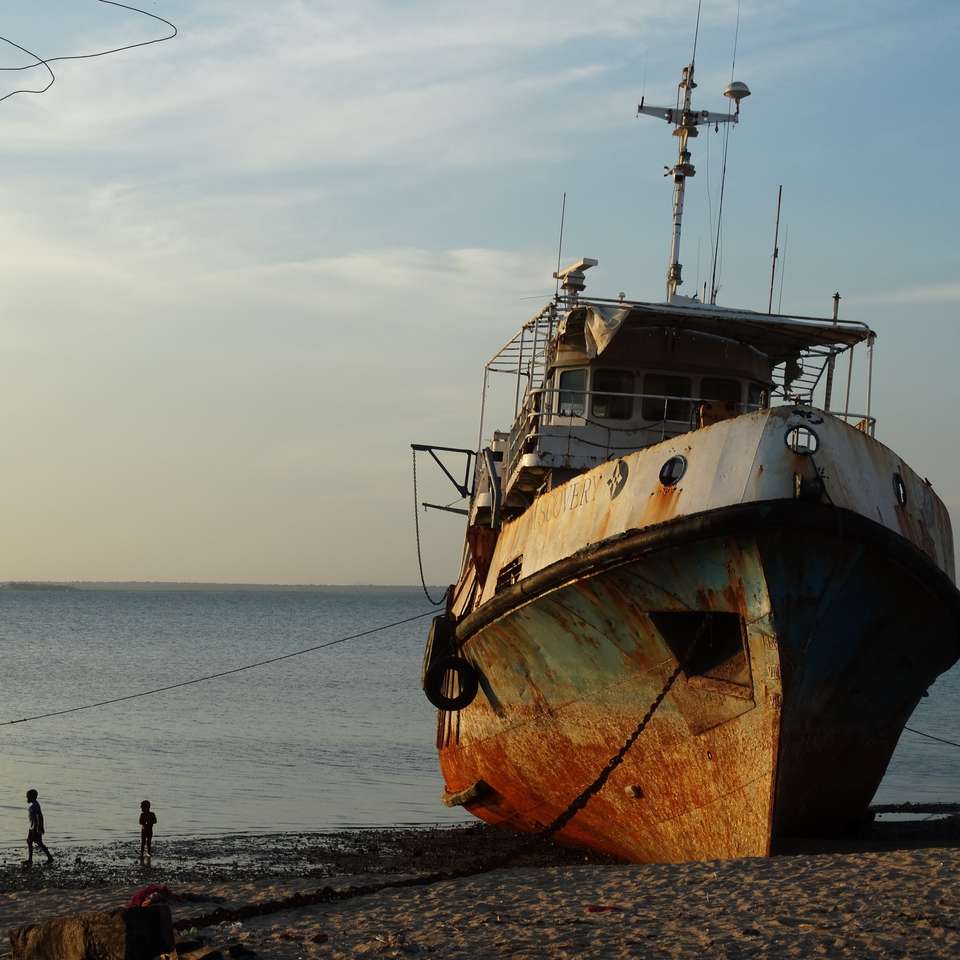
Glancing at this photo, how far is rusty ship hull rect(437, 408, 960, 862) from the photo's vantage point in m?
12.1

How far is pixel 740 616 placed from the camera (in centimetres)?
1234

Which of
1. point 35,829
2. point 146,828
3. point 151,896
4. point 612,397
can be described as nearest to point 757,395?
point 612,397

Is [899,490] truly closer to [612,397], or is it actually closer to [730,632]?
[730,632]

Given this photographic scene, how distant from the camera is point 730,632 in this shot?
12.7 metres

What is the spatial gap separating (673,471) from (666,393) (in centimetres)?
418

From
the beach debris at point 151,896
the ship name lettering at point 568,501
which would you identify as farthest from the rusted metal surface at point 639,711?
the beach debris at point 151,896

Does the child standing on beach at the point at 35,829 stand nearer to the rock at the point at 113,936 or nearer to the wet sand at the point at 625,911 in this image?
the wet sand at the point at 625,911

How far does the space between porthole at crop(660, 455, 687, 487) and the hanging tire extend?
163 inches

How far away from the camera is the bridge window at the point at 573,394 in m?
17.0

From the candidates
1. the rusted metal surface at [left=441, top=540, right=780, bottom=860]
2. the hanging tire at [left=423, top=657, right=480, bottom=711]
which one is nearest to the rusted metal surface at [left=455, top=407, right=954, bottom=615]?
the rusted metal surface at [left=441, top=540, right=780, bottom=860]

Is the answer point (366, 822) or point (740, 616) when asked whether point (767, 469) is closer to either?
point (740, 616)

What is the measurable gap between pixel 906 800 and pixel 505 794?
11909 millimetres

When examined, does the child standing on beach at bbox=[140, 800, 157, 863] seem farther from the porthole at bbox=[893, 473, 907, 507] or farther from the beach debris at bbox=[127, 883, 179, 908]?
the porthole at bbox=[893, 473, 907, 507]

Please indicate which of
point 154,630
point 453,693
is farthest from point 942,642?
point 154,630
